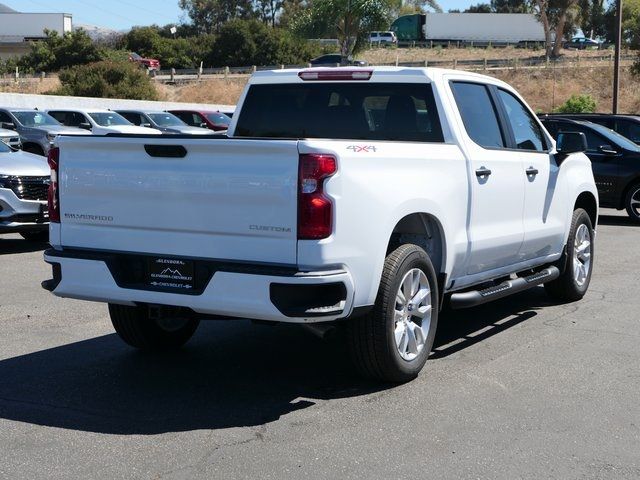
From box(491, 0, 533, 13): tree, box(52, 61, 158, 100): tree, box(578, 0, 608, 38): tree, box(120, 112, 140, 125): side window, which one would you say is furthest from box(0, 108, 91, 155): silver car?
box(491, 0, 533, 13): tree

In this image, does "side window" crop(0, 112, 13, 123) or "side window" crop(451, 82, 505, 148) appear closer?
"side window" crop(451, 82, 505, 148)

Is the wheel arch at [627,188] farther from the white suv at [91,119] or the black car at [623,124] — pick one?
the white suv at [91,119]

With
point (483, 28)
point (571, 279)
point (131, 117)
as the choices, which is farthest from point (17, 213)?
point (483, 28)

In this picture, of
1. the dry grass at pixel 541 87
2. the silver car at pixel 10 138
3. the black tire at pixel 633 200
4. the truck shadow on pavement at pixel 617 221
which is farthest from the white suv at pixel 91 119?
the dry grass at pixel 541 87

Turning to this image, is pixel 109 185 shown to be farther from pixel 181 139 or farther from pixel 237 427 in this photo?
pixel 237 427

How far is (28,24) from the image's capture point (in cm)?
9919

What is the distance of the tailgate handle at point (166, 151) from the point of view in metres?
5.52

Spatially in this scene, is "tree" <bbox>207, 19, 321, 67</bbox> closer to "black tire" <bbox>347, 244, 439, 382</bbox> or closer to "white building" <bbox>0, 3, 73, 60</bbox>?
"white building" <bbox>0, 3, 73, 60</bbox>

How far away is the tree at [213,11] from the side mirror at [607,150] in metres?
94.8

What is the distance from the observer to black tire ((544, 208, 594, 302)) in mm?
8617

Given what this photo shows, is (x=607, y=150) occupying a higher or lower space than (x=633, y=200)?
higher

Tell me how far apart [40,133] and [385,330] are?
60.2 feet

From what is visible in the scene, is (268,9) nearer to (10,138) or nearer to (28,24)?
(28,24)

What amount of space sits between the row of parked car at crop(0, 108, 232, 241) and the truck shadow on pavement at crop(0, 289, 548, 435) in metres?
1.61
